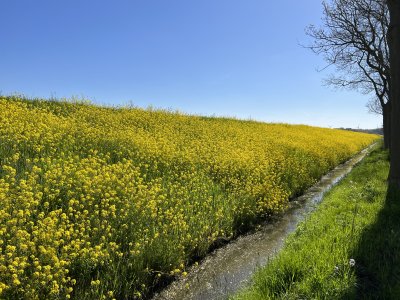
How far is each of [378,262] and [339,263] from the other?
0.66m

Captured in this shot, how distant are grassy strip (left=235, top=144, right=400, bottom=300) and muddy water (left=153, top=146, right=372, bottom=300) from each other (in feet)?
2.39

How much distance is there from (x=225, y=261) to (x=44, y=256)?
4022 millimetres

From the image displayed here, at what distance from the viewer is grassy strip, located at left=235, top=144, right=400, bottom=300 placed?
497cm

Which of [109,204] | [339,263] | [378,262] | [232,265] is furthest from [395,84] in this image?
[109,204]

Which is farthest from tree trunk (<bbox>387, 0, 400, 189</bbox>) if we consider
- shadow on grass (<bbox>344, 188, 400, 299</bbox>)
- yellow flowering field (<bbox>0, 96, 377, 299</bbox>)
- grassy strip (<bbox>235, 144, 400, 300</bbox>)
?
yellow flowering field (<bbox>0, 96, 377, 299</bbox>)

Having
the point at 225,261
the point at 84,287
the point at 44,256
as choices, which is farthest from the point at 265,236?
the point at 44,256

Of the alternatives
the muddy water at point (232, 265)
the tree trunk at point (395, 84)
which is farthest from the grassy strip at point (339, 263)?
the tree trunk at point (395, 84)

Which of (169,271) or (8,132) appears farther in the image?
(8,132)

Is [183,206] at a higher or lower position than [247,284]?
higher

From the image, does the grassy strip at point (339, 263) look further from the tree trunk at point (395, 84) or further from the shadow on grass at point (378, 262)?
the tree trunk at point (395, 84)

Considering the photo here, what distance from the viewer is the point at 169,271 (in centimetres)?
671

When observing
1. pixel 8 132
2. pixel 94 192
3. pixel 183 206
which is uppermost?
pixel 8 132

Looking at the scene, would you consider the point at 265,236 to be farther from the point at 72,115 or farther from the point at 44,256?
the point at 72,115

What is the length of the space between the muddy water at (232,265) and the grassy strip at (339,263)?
728mm
